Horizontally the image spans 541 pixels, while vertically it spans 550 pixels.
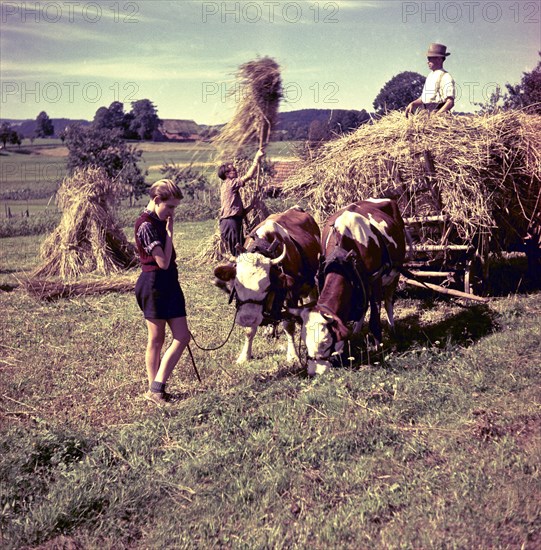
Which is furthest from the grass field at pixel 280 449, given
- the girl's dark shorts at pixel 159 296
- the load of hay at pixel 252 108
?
the load of hay at pixel 252 108

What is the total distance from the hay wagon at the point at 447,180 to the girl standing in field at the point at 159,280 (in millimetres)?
4463

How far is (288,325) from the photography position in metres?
7.55

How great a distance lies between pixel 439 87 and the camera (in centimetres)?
1008

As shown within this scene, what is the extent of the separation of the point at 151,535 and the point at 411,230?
7.09m

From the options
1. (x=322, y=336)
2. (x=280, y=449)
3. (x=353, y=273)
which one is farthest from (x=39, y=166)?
(x=280, y=449)

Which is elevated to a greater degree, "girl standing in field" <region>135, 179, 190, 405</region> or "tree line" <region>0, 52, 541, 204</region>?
"tree line" <region>0, 52, 541, 204</region>

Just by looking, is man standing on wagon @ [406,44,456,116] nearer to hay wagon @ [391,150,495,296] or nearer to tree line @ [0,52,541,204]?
hay wagon @ [391,150,495,296]

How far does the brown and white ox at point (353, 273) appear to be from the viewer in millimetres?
6270

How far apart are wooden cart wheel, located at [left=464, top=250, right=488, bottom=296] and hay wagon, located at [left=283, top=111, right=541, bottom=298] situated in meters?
0.02

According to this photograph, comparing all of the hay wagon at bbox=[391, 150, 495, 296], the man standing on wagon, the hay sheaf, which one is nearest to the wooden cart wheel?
the hay wagon at bbox=[391, 150, 495, 296]

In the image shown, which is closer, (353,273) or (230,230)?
(353,273)

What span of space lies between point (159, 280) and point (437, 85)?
258 inches

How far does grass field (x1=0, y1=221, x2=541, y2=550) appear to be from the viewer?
4066 millimetres

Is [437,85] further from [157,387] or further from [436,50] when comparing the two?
[157,387]
